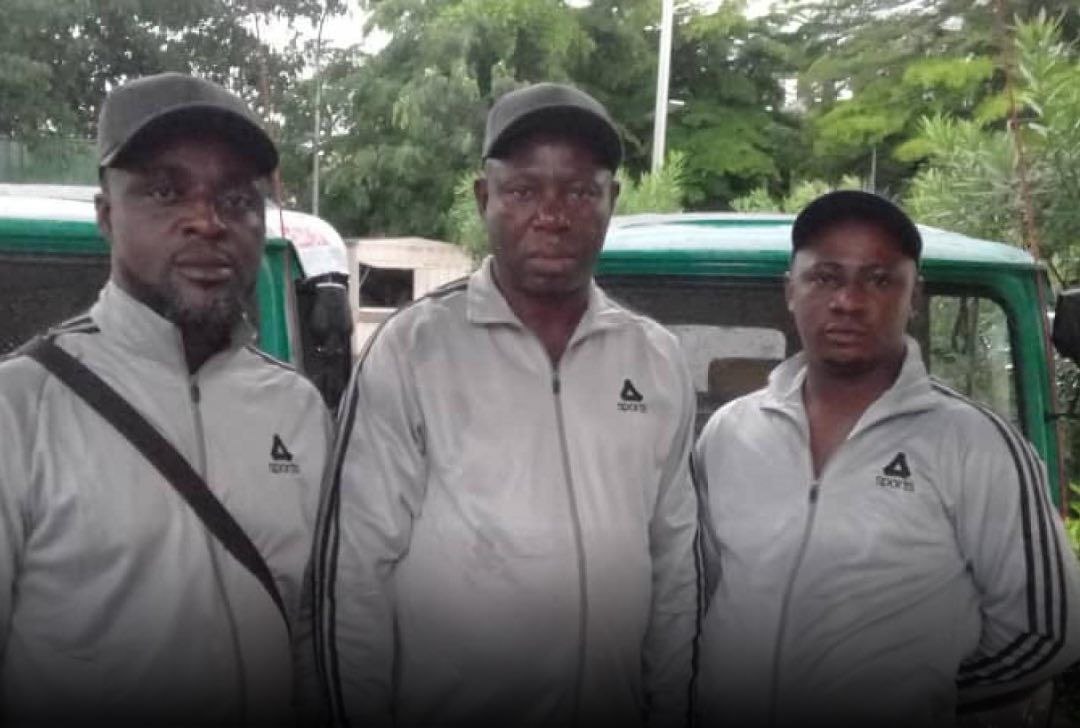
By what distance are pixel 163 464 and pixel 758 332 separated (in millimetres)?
1811

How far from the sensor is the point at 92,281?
341 centimetres

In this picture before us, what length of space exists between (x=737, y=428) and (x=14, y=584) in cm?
126

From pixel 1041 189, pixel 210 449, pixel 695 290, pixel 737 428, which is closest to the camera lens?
pixel 210 449

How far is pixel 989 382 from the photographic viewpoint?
3.54 m

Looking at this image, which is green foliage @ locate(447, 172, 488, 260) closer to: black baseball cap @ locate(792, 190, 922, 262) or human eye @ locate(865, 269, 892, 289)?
black baseball cap @ locate(792, 190, 922, 262)

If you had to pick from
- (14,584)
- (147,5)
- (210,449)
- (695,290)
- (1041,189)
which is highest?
(147,5)

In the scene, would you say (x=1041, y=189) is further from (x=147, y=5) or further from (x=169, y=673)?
(x=169, y=673)

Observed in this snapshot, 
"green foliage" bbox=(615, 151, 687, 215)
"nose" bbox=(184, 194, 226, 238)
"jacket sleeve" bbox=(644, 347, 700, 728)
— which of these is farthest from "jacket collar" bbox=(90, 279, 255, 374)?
"green foliage" bbox=(615, 151, 687, 215)

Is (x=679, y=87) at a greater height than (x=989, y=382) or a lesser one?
greater

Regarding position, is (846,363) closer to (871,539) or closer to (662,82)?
(871,539)

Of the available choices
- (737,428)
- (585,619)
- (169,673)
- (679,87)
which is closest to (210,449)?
(169,673)

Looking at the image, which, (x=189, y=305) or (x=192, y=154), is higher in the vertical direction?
(x=192, y=154)

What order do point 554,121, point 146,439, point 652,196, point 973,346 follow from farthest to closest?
point 652,196 → point 973,346 → point 554,121 → point 146,439

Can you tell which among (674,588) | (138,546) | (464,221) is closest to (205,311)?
(138,546)
